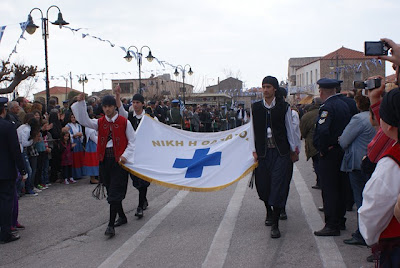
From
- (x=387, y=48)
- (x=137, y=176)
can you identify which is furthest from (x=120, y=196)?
(x=387, y=48)

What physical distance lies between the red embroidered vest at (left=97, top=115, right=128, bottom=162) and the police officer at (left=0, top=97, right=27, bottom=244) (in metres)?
1.20

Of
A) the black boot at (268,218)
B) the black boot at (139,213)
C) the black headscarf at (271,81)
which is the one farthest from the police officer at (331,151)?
the black boot at (139,213)

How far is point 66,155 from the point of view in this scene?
35.8 feet

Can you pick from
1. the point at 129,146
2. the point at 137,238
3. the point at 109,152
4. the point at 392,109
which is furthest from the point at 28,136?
the point at 392,109

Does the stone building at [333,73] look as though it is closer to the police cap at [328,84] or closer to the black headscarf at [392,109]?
the police cap at [328,84]

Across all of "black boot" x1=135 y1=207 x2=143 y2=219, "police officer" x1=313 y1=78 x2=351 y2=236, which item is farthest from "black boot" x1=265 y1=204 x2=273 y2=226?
"black boot" x1=135 y1=207 x2=143 y2=219

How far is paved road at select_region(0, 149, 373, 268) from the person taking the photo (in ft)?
16.9

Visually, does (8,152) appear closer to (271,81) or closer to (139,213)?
(139,213)

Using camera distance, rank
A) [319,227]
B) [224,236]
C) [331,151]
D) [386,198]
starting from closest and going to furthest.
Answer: [386,198]
[331,151]
[224,236]
[319,227]

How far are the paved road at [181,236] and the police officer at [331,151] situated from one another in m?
0.31

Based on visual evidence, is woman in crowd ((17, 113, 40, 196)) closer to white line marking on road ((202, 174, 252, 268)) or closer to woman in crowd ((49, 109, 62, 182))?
woman in crowd ((49, 109, 62, 182))

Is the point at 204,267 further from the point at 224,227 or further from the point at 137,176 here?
the point at 137,176

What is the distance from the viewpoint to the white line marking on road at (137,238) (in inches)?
206

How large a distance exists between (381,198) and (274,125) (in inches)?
155
